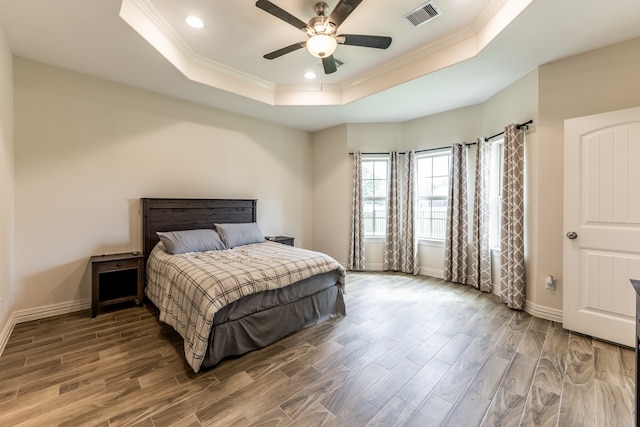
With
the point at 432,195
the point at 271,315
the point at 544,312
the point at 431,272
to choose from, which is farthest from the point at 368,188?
the point at 271,315

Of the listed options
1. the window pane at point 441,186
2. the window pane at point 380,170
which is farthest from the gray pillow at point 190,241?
the window pane at point 441,186

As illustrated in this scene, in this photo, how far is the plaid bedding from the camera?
1.99 meters

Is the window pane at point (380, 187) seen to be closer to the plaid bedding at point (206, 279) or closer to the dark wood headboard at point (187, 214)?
the dark wood headboard at point (187, 214)

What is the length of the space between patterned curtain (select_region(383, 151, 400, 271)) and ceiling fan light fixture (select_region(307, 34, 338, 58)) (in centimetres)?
283

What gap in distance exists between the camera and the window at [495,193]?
12.3 feet

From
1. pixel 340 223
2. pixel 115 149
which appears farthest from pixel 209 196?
pixel 340 223

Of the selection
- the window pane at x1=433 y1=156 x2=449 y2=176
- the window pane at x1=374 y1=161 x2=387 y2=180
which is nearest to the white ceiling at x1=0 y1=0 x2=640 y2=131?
the window pane at x1=433 y1=156 x2=449 y2=176

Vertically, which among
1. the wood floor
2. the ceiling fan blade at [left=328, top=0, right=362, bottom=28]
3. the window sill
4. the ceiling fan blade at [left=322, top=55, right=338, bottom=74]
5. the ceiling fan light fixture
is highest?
the ceiling fan blade at [left=328, top=0, right=362, bottom=28]

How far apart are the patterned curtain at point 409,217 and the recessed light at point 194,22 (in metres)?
3.47

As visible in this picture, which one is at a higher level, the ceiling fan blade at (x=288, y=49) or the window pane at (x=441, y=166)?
the ceiling fan blade at (x=288, y=49)

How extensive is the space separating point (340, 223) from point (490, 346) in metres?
3.08

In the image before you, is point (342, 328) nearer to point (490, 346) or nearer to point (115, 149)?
point (490, 346)

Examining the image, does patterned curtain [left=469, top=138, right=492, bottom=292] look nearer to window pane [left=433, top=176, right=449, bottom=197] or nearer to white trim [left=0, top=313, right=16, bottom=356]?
window pane [left=433, top=176, right=449, bottom=197]

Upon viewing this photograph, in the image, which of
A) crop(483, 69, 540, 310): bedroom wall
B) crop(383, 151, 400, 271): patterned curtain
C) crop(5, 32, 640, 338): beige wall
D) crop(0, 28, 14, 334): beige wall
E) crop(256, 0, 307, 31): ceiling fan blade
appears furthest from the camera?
crop(383, 151, 400, 271): patterned curtain
